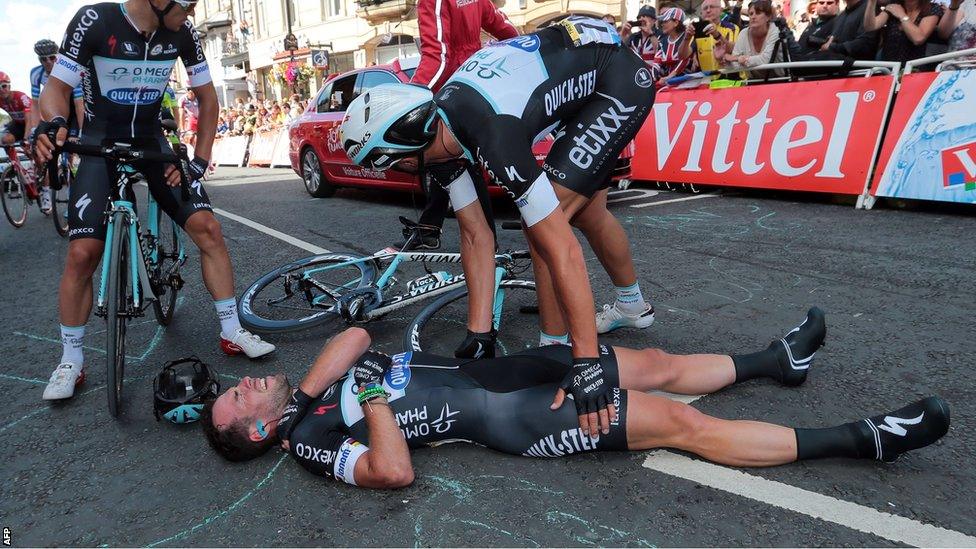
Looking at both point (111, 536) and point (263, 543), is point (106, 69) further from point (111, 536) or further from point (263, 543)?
point (263, 543)

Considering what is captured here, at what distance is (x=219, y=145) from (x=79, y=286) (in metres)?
21.3

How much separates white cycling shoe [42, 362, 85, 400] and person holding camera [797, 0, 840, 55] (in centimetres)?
809

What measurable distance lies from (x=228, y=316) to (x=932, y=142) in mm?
6516

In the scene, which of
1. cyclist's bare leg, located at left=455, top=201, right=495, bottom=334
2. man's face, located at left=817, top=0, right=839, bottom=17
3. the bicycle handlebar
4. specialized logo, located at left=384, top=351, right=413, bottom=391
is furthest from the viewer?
man's face, located at left=817, top=0, right=839, bottom=17

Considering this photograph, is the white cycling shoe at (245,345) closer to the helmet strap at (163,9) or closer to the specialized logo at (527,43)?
the helmet strap at (163,9)

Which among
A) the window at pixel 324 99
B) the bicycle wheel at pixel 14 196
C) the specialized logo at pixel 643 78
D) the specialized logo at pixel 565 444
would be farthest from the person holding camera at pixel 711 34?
the bicycle wheel at pixel 14 196

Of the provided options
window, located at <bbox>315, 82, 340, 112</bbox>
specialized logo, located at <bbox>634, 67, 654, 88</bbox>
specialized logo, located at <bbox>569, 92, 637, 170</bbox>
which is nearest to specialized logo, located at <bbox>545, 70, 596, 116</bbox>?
specialized logo, located at <bbox>569, 92, 637, 170</bbox>

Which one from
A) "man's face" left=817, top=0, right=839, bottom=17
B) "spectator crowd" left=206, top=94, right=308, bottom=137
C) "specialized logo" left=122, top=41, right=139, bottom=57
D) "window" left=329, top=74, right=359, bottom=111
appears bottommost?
"spectator crowd" left=206, top=94, right=308, bottom=137

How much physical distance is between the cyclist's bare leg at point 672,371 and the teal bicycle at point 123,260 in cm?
232

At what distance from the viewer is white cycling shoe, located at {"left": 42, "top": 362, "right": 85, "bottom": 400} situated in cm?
308

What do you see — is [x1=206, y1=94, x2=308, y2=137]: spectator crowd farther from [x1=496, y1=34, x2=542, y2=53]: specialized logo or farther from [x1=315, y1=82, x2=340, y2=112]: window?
[x1=496, y1=34, x2=542, y2=53]: specialized logo

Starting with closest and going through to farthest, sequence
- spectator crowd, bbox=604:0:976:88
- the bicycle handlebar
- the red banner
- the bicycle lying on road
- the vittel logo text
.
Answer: the bicycle handlebar < the bicycle lying on road < spectator crowd, bbox=604:0:976:88 < the red banner < the vittel logo text

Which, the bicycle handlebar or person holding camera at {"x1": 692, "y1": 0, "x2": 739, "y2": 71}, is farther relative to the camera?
person holding camera at {"x1": 692, "y1": 0, "x2": 739, "y2": 71}

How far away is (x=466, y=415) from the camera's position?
2.29 metres
